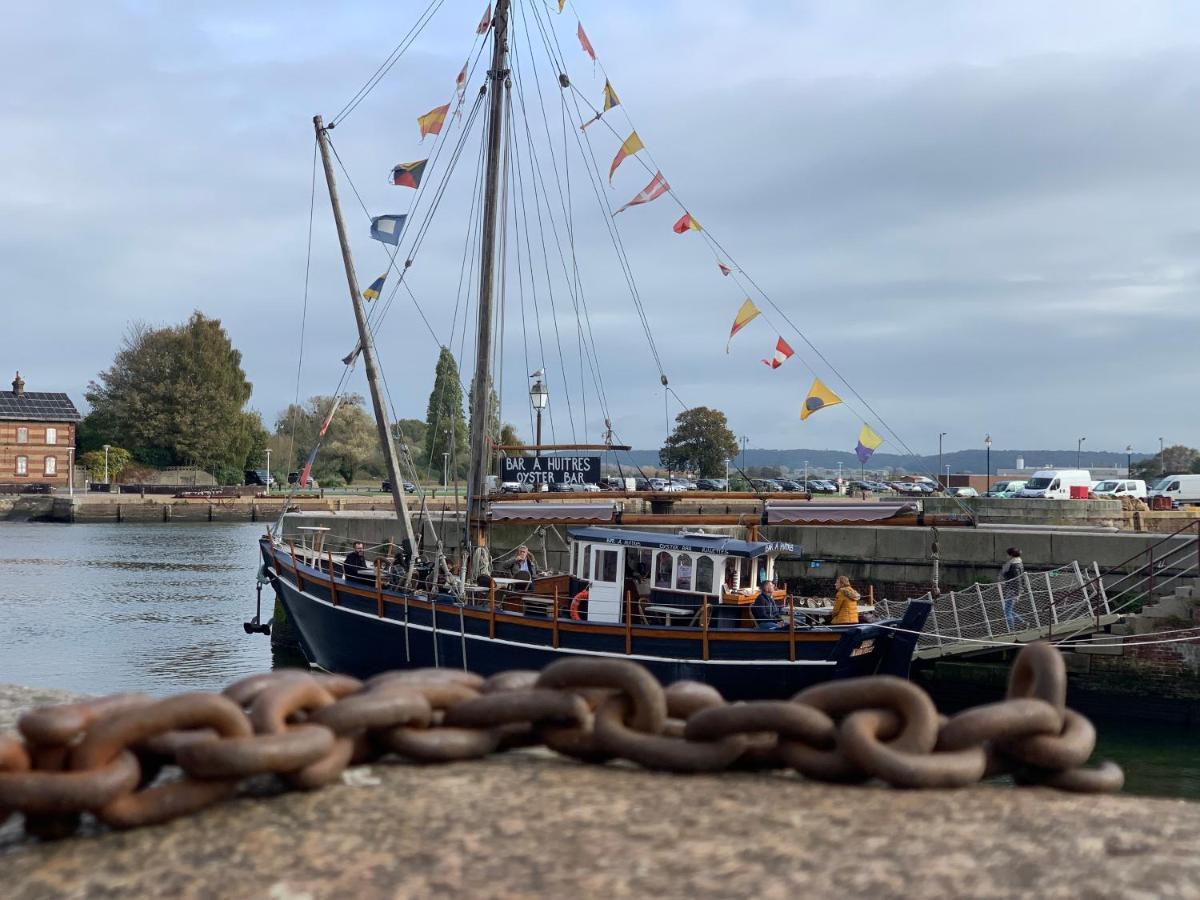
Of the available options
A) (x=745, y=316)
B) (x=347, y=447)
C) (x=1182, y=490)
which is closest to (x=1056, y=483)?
(x=1182, y=490)

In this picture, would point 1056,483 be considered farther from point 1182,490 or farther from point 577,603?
point 577,603

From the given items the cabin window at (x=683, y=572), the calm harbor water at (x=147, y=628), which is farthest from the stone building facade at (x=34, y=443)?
the cabin window at (x=683, y=572)

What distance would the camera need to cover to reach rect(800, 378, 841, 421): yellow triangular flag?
77.2 ft

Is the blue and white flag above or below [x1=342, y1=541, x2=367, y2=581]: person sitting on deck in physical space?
above

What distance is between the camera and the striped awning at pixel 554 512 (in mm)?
22688

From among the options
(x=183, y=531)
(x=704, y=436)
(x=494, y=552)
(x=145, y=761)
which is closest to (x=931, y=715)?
(x=145, y=761)

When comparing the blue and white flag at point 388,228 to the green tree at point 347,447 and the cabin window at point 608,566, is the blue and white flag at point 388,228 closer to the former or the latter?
the cabin window at point 608,566

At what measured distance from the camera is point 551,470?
23.9 meters

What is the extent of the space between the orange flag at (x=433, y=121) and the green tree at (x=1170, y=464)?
11257 cm

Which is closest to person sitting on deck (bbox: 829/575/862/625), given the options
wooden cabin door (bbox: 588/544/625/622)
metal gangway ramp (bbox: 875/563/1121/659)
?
metal gangway ramp (bbox: 875/563/1121/659)

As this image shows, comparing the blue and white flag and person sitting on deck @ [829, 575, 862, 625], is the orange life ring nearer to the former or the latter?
person sitting on deck @ [829, 575, 862, 625]

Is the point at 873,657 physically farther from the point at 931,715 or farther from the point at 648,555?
the point at 931,715

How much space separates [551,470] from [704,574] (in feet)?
18.5

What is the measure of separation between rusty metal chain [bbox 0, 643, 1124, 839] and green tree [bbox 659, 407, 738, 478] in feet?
323
